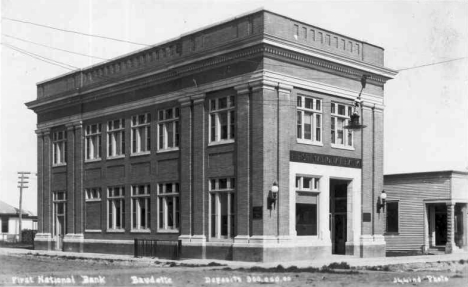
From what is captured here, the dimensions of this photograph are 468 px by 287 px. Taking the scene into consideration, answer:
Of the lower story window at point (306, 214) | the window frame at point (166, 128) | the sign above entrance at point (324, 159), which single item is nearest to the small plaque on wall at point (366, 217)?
the sign above entrance at point (324, 159)

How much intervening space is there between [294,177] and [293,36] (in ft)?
18.7

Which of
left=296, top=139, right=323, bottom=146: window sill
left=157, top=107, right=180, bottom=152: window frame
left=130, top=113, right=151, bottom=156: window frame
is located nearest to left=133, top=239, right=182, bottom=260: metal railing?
left=157, top=107, right=180, bottom=152: window frame

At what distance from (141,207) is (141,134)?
11.8ft

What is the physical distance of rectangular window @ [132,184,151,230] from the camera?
3338 cm

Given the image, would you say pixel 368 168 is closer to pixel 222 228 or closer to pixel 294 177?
pixel 294 177

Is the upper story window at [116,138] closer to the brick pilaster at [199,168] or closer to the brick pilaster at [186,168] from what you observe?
the brick pilaster at [186,168]

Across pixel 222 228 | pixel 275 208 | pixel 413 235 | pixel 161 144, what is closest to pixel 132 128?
pixel 161 144

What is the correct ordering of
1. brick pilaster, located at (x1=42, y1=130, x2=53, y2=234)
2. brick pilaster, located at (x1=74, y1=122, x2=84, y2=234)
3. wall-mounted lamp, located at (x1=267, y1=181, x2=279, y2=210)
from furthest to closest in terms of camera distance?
brick pilaster, located at (x1=42, y1=130, x2=53, y2=234)
brick pilaster, located at (x1=74, y1=122, x2=84, y2=234)
wall-mounted lamp, located at (x1=267, y1=181, x2=279, y2=210)

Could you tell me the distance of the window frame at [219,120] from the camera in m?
28.4

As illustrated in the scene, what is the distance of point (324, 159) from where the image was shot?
95.8ft

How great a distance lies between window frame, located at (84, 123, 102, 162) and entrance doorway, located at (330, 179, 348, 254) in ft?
42.7

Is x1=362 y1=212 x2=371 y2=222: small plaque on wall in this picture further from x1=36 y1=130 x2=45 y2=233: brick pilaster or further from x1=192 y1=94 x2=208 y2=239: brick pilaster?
x1=36 y1=130 x2=45 y2=233: brick pilaster

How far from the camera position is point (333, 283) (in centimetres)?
1836

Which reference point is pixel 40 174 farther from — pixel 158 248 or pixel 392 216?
pixel 392 216
